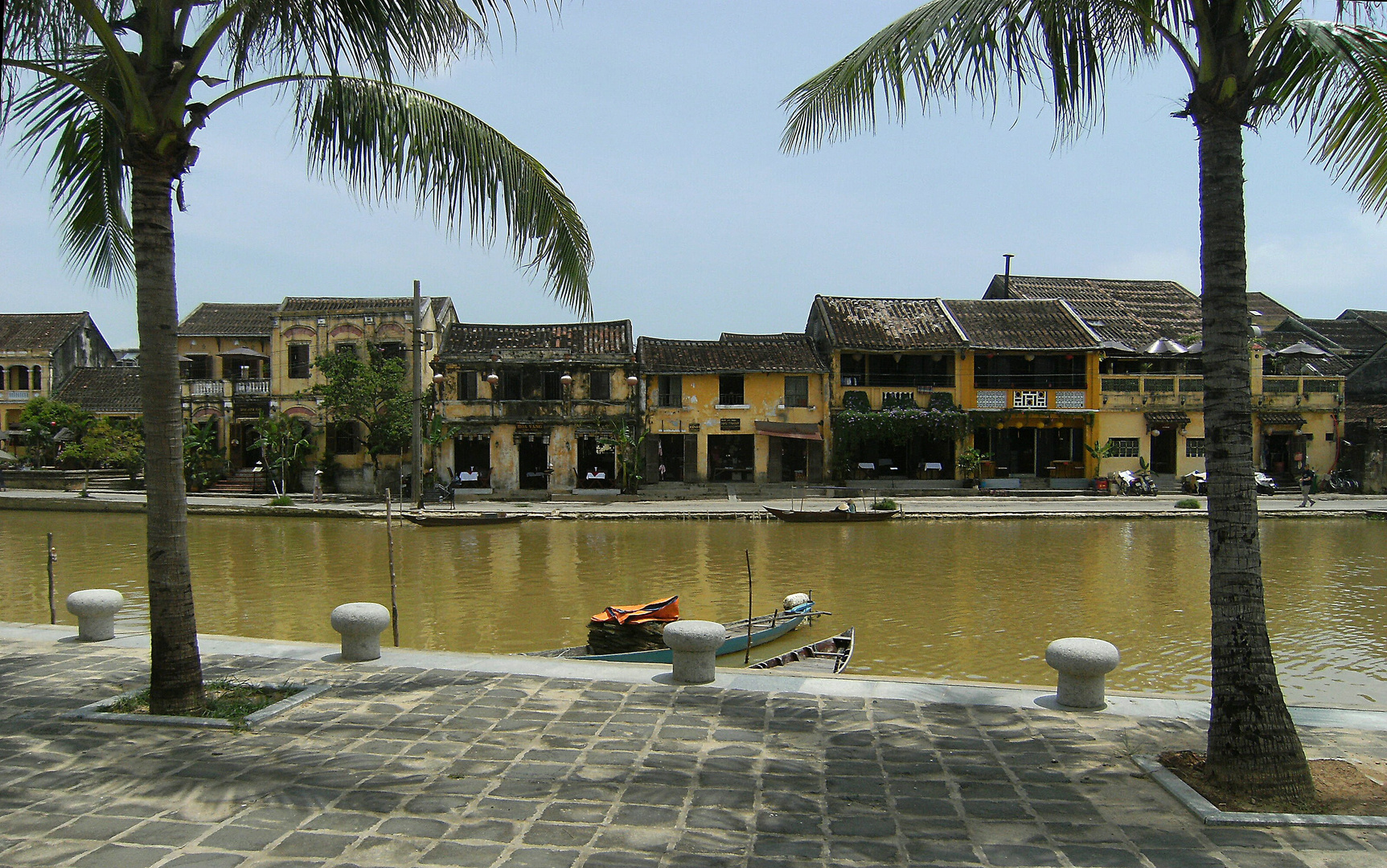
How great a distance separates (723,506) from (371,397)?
13.1 meters

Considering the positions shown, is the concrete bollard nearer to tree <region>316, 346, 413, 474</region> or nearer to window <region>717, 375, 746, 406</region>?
tree <region>316, 346, 413, 474</region>

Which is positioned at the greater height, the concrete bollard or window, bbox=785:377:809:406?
window, bbox=785:377:809:406

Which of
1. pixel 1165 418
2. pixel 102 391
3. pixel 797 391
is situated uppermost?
pixel 102 391

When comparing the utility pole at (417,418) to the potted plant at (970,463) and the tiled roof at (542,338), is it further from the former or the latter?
the potted plant at (970,463)

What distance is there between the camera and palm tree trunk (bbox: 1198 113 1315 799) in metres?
4.68

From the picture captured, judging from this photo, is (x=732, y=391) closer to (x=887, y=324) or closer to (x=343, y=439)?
(x=887, y=324)

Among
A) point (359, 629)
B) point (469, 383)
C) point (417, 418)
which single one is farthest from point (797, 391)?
point (359, 629)

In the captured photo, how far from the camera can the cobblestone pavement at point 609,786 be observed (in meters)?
4.04

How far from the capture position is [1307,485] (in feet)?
103

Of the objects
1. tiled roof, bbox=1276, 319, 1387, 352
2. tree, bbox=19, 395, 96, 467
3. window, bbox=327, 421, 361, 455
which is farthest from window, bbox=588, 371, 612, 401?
tiled roof, bbox=1276, 319, 1387, 352

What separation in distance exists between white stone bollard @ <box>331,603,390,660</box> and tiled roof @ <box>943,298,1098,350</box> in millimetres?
29704

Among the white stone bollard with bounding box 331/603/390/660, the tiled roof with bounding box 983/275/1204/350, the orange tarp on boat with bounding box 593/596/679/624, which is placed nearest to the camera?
the white stone bollard with bounding box 331/603/390/660

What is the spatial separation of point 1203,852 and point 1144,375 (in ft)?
110

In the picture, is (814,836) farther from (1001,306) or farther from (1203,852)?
(1001,306)
